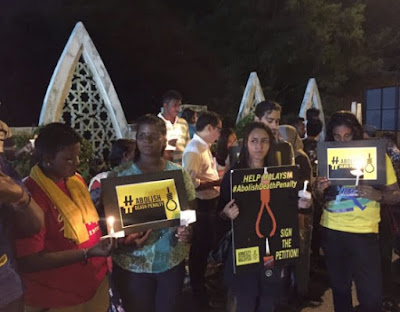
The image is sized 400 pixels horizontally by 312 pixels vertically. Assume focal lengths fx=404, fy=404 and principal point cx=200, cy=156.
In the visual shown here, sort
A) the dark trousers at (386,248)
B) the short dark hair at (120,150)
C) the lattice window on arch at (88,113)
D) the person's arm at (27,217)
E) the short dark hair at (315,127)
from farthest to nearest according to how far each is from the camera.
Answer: the lattice window on arch at (88,113) < the short dark hair at (315,127) < the dark trousers at (386,248) < the short dark hair at (120,150) < the person's arm at (27,217)

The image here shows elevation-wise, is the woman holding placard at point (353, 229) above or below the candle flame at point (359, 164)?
below

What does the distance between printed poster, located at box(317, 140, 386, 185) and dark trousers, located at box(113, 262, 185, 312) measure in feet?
4.33

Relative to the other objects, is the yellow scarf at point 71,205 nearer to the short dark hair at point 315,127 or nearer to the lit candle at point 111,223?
Answer: the lit candle at point 111,223

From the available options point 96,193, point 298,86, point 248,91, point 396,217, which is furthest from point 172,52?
point 96,193

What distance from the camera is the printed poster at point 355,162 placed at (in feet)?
9.45

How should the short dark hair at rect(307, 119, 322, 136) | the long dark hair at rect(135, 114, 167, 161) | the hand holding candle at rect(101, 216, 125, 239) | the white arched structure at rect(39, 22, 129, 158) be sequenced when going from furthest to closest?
1. the white arched structure at rect(39, 22, 129, 158)
2. the short dark hair at rect(307, 119, 322, 136)
3. the long dark hair at rect(135, 114, 167, 161)
4. the hand holding candle at rect(101, 216, 125, 239)

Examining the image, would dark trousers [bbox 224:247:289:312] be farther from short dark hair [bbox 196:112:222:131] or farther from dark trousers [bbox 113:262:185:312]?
short dark hair [bbox 196:112:222:131]

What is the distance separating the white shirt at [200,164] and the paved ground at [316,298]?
113cm

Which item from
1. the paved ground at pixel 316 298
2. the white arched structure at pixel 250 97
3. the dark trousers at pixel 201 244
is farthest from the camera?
the white arched structure at pixel 250 97

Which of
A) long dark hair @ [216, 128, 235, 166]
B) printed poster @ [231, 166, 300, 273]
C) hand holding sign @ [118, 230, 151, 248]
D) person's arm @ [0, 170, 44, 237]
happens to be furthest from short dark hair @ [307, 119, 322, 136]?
person's arm @ [0, 170, 44, 237]

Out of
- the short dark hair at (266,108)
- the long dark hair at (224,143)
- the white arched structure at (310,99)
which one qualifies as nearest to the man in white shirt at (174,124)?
the long dark hair at (224,143)

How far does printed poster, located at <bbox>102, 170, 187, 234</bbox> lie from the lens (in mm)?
2307

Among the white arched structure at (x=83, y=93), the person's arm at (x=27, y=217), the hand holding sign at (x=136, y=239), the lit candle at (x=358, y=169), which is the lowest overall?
the hand holding sign at (x=136, y=239)

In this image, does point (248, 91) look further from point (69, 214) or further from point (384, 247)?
point (69, 214)
